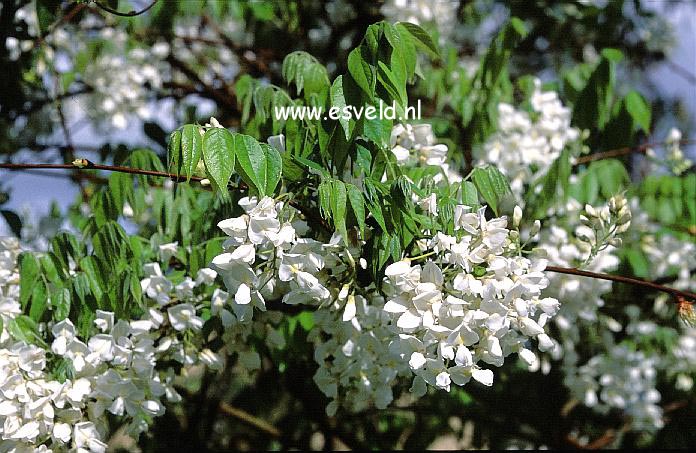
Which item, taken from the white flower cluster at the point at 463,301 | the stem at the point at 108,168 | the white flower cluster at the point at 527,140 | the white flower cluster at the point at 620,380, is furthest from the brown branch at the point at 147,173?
the white flower cluster at the point at 620,380

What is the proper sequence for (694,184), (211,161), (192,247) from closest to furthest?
1. (211,161)
2. (192,247)
3. (694,184)

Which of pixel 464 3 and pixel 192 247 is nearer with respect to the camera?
pixel 192 247

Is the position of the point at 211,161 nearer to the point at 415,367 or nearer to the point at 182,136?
the point at 182,136

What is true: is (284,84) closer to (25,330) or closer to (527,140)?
(527,140)

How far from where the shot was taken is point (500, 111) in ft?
8.73

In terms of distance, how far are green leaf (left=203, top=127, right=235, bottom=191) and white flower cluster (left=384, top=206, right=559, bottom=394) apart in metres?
0.37

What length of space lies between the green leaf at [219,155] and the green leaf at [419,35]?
1.71ft

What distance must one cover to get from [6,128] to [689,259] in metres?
2.83

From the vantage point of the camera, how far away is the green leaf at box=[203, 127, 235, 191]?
1380mm

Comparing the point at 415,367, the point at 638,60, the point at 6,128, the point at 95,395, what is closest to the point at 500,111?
the point at 415,367

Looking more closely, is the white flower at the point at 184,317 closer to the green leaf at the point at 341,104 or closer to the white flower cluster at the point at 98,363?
the white flower cluster at the point at 98,363

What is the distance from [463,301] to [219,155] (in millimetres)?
545

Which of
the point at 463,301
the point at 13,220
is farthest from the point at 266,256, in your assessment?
the point at 13,220

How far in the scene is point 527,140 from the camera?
8.52 ft
